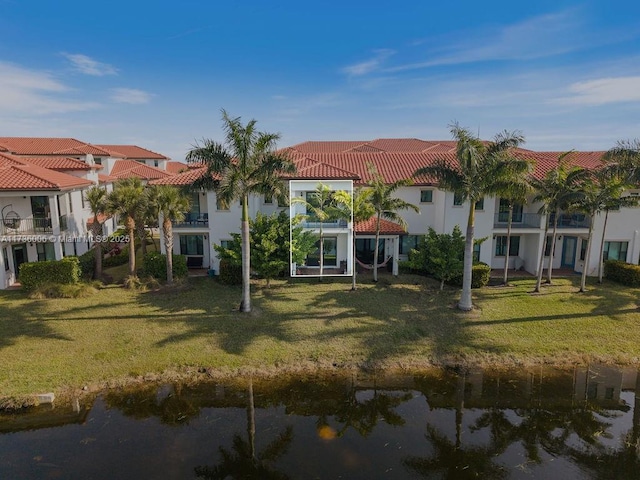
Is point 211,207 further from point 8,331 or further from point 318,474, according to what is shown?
point 318,474

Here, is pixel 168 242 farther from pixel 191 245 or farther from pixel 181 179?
pixel 181 179

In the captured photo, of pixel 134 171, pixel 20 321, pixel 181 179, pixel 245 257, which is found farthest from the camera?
pixel 134 171

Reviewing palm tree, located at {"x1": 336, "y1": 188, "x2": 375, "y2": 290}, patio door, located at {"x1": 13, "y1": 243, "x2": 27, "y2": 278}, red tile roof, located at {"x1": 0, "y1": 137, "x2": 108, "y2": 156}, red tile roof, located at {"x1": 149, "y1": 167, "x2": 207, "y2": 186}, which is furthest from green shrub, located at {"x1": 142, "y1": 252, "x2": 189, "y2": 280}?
red tile roof, located at {"x1": 0, "y1": 137, "x2": 108, "y2": 156}

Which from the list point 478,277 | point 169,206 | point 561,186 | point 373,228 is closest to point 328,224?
point 373,228

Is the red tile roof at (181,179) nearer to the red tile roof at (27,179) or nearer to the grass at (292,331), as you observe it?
the red tile roof at (27,179)

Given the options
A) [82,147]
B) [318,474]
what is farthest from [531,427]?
[82,147]

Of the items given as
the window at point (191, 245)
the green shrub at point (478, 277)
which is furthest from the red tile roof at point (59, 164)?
the green shrub at point (478, 277)
